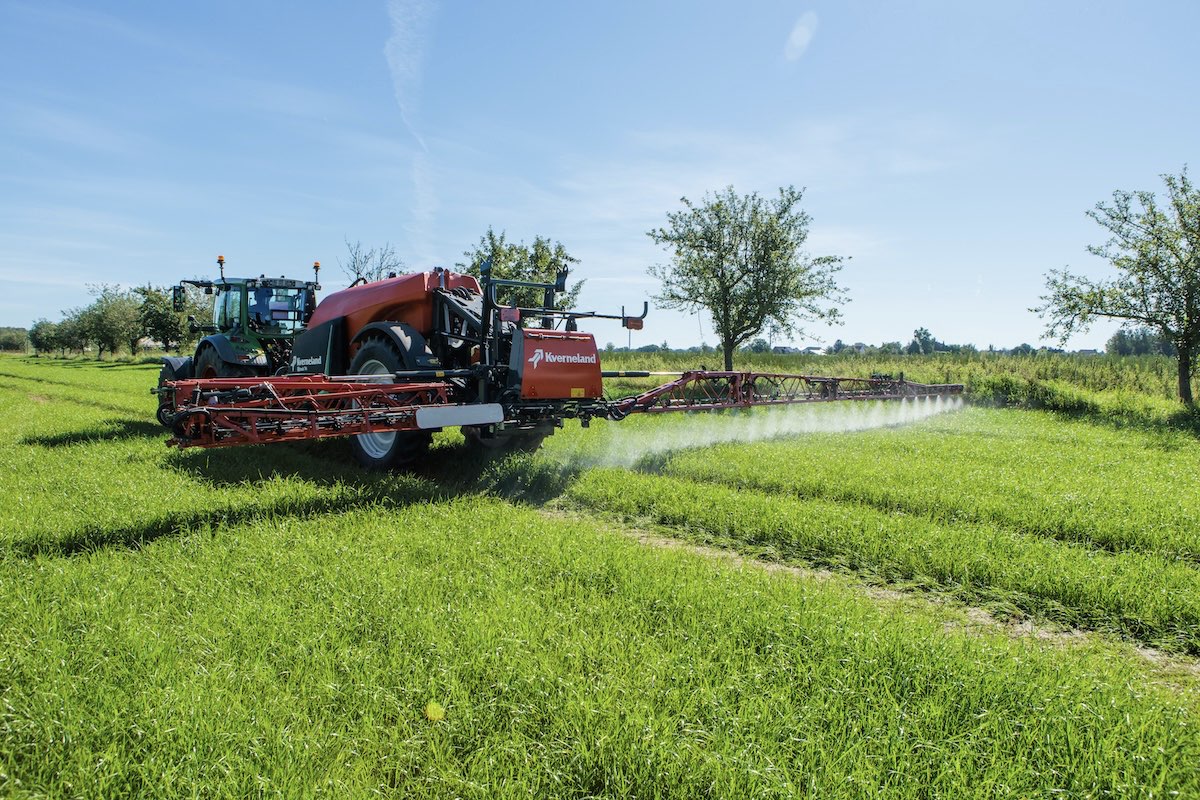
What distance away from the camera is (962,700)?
278 cm

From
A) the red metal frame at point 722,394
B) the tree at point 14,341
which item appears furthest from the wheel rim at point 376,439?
the tree at point 14,341

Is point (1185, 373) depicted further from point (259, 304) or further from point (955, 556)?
point (259, 304)

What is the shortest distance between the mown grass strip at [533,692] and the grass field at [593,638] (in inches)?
0.5

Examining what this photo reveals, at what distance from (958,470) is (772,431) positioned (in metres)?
4.05

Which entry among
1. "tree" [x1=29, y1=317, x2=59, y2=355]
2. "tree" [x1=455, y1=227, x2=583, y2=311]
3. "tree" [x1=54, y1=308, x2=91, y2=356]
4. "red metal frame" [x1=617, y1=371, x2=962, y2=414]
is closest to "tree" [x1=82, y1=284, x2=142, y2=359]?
"tree" [x1=54, y1=308, x2=91, y2=356]

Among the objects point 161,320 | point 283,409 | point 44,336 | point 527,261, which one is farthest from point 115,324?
point 283,409

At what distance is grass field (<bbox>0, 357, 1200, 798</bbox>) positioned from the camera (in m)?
2.32

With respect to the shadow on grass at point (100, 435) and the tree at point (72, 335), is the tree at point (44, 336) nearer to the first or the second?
the tree at point (72, 335)

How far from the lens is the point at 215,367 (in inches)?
415

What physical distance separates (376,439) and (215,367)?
4.61m

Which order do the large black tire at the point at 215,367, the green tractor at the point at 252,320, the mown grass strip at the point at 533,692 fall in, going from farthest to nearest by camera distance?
the green tractor at the point at 252,320
the large black tire at the point at 215,367
the mown grass strip at the point at 533,692

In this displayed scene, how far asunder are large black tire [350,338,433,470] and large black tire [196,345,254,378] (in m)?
3.21

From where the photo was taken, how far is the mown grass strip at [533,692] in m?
2.27

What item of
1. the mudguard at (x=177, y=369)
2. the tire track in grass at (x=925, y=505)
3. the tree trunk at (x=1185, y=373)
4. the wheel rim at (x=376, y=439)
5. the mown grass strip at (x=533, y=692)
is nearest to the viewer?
the mown grass strip at (x=533, y=692)
